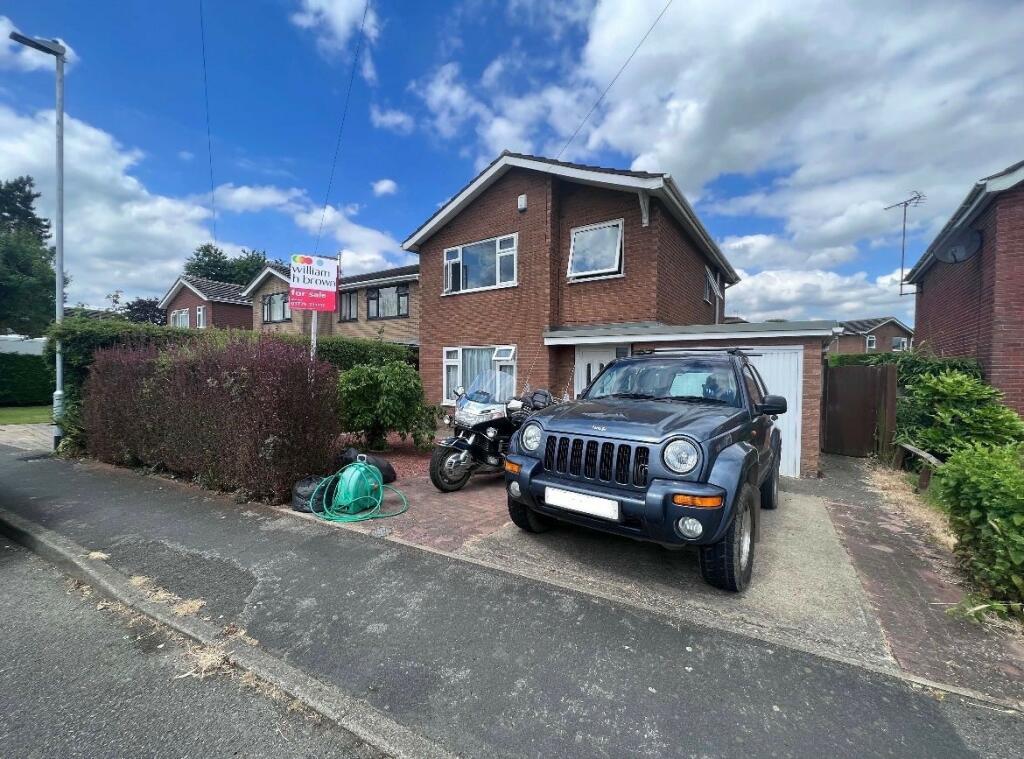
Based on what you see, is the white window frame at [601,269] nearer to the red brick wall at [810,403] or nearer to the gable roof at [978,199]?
the red brick wall at [810,403]

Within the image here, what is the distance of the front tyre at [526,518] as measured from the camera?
413 centimetres

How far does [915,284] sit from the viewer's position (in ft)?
44.4

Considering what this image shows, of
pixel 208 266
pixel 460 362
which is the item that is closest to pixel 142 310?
pixel 208 266

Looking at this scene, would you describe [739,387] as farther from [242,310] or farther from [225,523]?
[242,310]

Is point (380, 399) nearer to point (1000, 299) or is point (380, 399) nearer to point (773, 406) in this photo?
point (773, 406)

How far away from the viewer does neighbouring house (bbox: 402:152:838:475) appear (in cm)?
732

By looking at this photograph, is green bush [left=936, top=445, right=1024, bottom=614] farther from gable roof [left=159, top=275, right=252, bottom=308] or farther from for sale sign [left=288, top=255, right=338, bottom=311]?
gable roof [left=159, top=275, right=252, bottom=308]

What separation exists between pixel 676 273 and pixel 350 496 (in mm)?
8726

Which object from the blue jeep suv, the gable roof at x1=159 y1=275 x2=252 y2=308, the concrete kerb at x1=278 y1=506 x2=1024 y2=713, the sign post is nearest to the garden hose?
the concrete kerb at x1=278 y1=506 x2=1024 y2=713

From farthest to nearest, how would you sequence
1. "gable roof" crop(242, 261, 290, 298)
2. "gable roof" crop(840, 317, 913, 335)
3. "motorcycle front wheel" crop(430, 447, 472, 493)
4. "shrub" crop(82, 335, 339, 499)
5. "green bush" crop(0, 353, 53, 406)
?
"gable roof" crop(840, 317, 913, 335) < "gable roof" crop(242, 261, 290, 298) < "green bush" crop(0, 353, 53, 406) < "motorcycle front wheel" crop(430, 447, 472, 493) < "shrub" crop(82, 335, 339, 499)

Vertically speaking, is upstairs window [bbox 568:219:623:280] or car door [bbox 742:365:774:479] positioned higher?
upstairs window [bbox 568:219:623:280]

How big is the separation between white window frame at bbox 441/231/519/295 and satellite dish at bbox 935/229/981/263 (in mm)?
8892

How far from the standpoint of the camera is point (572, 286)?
10477 millimetres

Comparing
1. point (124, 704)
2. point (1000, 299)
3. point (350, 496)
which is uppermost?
point (1000, 299)
